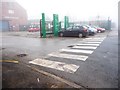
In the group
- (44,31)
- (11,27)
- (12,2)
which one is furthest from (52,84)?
(12,2)

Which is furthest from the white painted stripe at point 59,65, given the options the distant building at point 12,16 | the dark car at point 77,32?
the distant building at point 12,16

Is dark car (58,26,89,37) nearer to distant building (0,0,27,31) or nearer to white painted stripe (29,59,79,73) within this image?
white painted stripe (29,59,79,73)

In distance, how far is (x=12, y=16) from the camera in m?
47.1

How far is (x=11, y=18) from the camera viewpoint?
153 ft

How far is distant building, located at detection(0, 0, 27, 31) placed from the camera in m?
44.5

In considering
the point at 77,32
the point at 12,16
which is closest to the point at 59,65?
the point at 77,32

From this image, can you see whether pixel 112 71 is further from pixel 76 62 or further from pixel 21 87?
pixel 21 87

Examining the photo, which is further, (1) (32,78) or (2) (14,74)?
(2) (14,74)

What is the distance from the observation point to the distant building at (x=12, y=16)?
44.5 metres

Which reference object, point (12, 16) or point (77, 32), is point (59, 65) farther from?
point (12, 16)

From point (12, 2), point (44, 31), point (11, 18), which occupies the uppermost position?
point (12, 2)

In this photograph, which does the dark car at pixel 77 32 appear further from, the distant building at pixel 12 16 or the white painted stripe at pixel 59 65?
the distant building at pixel 12 16

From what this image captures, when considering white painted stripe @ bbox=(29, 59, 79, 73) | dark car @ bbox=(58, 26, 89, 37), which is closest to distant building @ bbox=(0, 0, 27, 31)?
dark car @ bbox=(58, 26, 89, 37)

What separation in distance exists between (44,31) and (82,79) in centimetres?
1652
